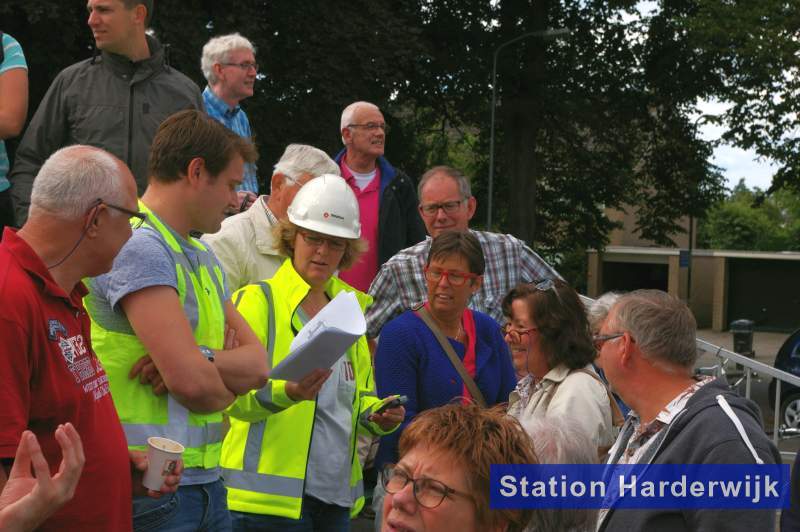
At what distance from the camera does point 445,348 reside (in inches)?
186

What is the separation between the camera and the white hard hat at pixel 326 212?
14.0 feet

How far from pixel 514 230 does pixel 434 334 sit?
20627mm

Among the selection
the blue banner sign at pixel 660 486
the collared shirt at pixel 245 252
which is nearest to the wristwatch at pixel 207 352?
the blue banner sign at pixel 660 486

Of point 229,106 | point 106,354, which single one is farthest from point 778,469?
point 229,106

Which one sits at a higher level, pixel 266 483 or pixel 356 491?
pixel 266 483

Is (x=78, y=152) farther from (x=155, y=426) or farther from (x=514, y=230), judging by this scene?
(x=514, y=230)

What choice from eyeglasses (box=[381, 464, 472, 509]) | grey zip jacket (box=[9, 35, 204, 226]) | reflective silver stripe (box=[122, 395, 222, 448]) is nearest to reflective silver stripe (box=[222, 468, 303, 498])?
reflective silver stripe (box=[122, 395, 222, 448])

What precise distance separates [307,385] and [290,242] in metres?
0.84

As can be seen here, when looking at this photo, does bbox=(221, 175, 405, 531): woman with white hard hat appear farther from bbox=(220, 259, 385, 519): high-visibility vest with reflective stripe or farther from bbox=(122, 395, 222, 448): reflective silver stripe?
bbox=(122, 395, 222, 448): reflective silver stripe

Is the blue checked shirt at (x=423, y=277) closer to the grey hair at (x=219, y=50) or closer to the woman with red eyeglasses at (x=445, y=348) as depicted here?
the woman with red eyeglasses at (x=445, y=348)

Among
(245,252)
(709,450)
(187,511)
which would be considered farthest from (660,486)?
(245,252)

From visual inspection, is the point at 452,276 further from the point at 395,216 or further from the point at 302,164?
the point at 395,216

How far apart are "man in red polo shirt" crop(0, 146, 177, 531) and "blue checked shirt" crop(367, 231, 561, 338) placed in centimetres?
295

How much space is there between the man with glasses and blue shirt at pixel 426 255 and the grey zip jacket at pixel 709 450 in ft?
8.04
